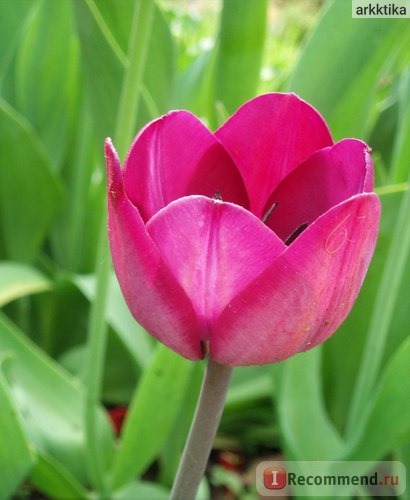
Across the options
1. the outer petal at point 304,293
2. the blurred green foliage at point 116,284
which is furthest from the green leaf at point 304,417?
the outer petal at point 304,293

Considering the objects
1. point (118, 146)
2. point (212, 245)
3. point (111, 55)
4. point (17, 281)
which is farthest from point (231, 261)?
point (17, 281)

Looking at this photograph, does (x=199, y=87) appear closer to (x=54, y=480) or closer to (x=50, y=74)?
(x=50, y=74)

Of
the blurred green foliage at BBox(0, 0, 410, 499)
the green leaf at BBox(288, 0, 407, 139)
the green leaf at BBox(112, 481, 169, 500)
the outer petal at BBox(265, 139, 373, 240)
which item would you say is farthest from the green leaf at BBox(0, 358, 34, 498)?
the green leaf at BBox(288, 0, 407, 139)

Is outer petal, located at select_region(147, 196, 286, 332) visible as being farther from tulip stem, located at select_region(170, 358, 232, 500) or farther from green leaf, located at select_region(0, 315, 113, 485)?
green leaf, located at select_region(0, 315, 113, 485)

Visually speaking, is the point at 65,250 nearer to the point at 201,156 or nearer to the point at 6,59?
the point at 6,59

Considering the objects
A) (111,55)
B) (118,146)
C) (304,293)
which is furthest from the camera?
(111,55)

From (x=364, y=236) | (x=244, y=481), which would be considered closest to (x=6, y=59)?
(x=244, y=481)

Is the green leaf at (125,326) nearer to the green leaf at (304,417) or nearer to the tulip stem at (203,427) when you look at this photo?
the green leaf at (304,417)
